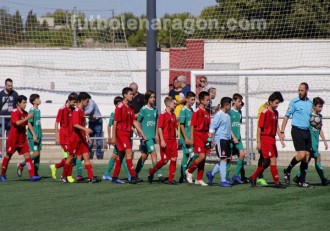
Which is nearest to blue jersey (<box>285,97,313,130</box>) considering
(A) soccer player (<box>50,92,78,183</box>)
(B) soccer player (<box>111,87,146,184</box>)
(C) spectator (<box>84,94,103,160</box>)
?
(B) soccer player (<box>111,87,146,184</box>)

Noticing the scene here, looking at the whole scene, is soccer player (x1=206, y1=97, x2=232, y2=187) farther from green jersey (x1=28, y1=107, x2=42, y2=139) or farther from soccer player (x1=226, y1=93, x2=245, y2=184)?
green jersey (x1=28, y1=107, x2=42, y2=139)

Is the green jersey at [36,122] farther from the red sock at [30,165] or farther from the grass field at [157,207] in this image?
the grass field at [157,207]

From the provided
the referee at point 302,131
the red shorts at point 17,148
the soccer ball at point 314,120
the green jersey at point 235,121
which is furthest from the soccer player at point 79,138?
the soccer ball at point 314,120

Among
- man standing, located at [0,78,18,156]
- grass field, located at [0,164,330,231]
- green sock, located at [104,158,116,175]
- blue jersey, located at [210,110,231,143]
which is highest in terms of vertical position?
man standing, located at [0,78,18,156]

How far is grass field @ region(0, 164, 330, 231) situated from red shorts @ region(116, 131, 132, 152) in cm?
76

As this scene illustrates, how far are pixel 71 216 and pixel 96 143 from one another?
11.2 m

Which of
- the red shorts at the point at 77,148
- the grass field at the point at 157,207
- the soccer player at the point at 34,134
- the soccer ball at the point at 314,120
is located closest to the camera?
the grass field at the point at 157,207

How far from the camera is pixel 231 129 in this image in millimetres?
18469

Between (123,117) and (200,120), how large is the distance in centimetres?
157

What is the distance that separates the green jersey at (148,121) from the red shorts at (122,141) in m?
0.85

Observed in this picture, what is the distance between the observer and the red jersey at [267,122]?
1705cm

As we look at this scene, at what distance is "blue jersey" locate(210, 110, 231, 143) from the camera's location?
1778cm

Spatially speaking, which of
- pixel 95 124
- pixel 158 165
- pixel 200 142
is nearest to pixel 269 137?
pixel 200 142

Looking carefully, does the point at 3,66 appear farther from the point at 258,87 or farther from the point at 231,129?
the point at 231,129
